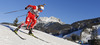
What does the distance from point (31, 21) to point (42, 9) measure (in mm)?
1272

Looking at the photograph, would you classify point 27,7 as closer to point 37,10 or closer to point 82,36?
point 37,10

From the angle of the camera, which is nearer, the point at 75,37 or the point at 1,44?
the point at 1,44

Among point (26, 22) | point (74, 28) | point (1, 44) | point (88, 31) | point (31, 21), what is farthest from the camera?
point (74, 28)

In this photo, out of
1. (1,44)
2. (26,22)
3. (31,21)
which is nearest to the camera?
(1,44)

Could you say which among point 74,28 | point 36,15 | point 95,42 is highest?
point 74,28

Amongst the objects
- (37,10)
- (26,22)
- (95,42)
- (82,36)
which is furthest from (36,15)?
(82,36)

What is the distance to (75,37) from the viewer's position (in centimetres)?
8506

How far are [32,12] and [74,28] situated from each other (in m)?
129

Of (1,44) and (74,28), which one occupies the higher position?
(74,28)

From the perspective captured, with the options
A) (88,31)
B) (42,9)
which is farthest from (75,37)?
(42,9)

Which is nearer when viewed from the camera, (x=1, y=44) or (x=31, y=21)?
(x=1, y=44)

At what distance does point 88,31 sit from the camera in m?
94.7

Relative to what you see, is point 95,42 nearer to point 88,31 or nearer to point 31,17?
point 31,17

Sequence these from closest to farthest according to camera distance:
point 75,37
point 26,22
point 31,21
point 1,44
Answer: point 1,44
point 26,22
point 31,21
point 75,37
